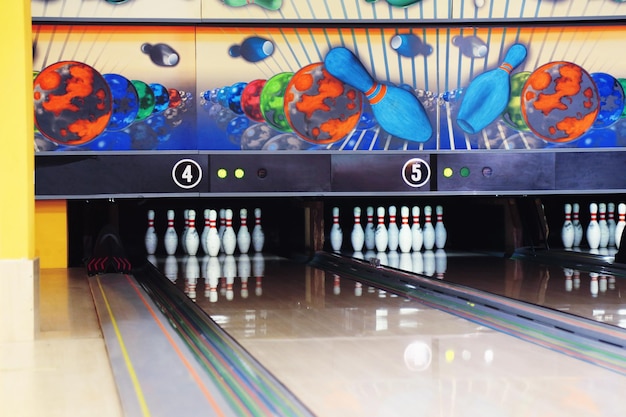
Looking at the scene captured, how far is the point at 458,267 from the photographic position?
483 centimetres

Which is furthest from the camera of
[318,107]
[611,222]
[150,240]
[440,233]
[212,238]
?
[440,233]

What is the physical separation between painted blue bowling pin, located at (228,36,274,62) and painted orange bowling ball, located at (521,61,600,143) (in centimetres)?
145

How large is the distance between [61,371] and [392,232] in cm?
364

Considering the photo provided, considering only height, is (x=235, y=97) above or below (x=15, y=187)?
above

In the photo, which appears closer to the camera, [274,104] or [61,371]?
[61,371]

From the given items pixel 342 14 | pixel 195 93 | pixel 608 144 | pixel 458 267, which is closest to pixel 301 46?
pixel 342 14

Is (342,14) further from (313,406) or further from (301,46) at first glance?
(313,406)

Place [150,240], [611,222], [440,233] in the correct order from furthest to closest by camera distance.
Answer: [440,233] < [611,222] < [150,240]

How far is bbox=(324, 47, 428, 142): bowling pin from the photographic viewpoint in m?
5.11

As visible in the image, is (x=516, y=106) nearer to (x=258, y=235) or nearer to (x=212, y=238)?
(x=258, y=235)

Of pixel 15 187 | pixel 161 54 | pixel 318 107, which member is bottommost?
pixel 15 187

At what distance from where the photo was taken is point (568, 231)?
5.71m

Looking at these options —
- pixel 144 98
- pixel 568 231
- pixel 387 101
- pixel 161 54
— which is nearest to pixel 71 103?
pixel 144 98

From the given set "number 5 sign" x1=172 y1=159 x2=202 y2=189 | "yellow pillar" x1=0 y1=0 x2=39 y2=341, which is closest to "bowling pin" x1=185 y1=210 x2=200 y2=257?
"number 5 sign" x1=172 y1=159 x2=202 y2=189
